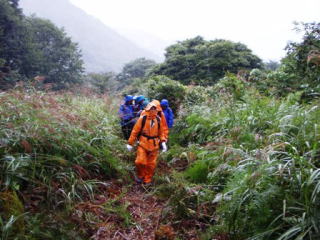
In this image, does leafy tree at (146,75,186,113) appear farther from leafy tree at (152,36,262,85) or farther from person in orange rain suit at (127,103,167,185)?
leafy tree at (152,36,262,85)

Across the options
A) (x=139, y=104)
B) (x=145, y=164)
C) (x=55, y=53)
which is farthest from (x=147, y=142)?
(x=55, y=53)

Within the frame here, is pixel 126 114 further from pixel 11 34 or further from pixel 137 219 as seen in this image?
pixel 11 34

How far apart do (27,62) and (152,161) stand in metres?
22.2

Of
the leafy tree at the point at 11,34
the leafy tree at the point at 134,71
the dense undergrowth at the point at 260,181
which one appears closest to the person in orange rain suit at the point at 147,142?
the dense undergrowth at the point at 260,181

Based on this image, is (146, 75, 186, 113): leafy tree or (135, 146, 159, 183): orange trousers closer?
(135, 146, 159, 183): orange trousers

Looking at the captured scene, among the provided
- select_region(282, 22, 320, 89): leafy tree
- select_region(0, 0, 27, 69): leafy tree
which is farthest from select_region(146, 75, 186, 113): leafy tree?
select_region(0, 0, 27, 69): leafy tree

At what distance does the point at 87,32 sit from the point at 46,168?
13308 cm

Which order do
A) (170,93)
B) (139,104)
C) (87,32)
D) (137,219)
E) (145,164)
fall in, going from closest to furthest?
(137,219), (145,164), (139,104), (170,93), (87,32)

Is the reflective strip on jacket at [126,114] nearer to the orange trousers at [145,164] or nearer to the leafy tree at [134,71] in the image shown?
the orange trousers at [145,164]

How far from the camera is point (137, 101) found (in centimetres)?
690

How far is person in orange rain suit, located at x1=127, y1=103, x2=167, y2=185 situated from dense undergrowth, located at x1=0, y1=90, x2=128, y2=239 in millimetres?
344

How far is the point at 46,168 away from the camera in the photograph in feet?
12.5

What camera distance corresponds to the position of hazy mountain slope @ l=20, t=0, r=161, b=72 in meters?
112

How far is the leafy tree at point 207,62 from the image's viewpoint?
17125mm
